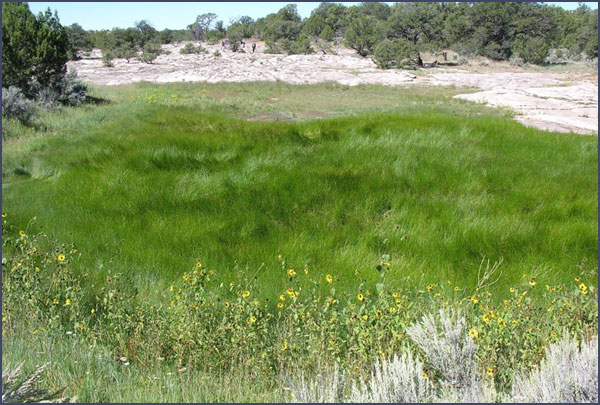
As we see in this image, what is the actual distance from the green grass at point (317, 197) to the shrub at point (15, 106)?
68.1 inches

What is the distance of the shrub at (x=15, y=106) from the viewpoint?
10.1 m

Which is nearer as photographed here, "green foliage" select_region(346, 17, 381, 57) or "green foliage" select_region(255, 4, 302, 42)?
"green foliage" select_region(346, 17, 381, 57)

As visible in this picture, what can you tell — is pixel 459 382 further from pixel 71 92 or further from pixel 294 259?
Answer: pixel 71 92

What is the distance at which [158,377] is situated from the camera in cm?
261

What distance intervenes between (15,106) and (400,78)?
62.9 feet

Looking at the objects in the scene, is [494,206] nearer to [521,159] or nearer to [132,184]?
[521,159]

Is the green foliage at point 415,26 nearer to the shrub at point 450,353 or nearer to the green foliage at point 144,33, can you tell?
the green foliage at point 144,33

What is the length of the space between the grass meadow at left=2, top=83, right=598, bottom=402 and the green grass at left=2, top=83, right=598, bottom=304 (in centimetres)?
3

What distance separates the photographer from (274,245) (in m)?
4.59

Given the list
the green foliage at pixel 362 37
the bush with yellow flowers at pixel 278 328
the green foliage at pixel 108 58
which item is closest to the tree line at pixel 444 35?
the green foliage at pixel 362 37

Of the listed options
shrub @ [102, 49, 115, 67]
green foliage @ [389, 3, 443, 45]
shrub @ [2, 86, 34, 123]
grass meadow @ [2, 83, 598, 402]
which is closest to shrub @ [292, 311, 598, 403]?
grass meadow @ [2, 83, 598, 402]

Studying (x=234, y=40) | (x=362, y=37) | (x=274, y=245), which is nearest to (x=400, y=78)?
(x=362, y=37)

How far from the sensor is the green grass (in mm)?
4348

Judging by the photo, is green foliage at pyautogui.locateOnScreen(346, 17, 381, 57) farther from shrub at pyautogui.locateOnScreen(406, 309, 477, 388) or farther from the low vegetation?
shrub at pyautogui.locateOnScreen(406, 309, 477, 388)
